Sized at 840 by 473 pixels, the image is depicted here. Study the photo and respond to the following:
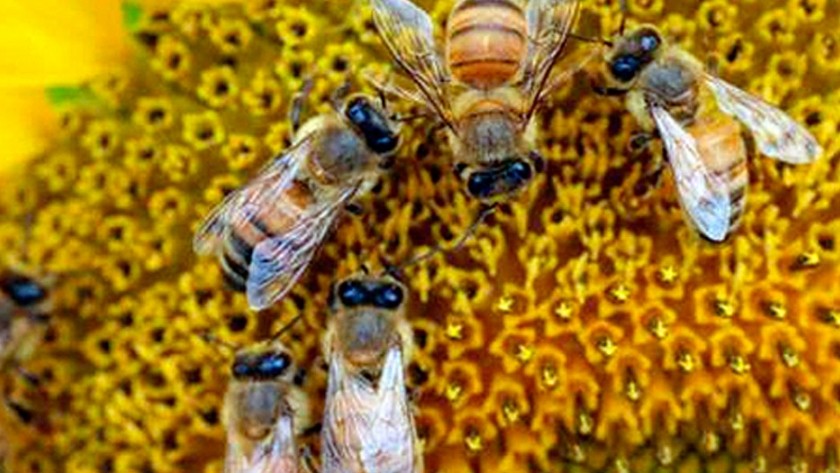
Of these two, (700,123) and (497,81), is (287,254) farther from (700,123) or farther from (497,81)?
(700,123)

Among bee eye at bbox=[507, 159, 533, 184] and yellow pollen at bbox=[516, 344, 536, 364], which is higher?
bee eye at bbox=[507, 159, 533, 184]

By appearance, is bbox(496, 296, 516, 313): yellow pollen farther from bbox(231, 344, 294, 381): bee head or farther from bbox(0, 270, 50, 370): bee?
bbox(0, 270, 50, 370): bee

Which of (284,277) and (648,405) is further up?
(284,277)

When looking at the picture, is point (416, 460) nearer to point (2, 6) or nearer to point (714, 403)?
point (714, 403)

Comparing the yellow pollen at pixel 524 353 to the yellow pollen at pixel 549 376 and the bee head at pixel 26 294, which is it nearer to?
the yellow pollen at pixel 549 376

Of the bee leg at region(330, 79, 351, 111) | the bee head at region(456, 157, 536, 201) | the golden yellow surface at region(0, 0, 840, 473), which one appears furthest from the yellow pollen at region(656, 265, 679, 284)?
the bee leg at region(330, 79, 351, 111)

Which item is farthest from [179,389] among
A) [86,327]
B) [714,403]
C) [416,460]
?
[714,403]
